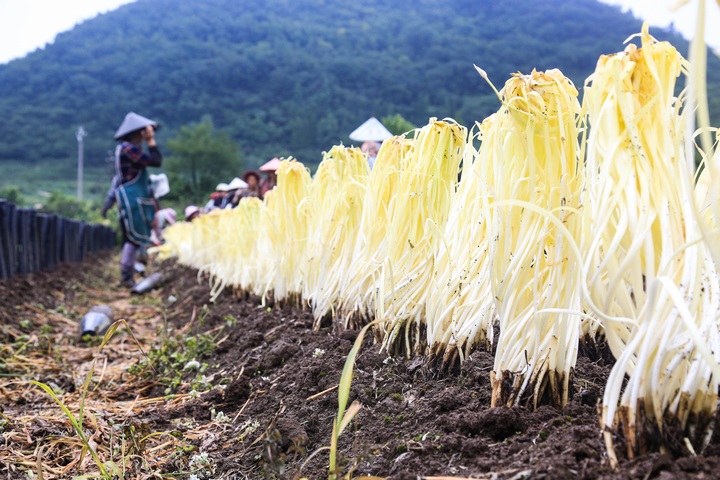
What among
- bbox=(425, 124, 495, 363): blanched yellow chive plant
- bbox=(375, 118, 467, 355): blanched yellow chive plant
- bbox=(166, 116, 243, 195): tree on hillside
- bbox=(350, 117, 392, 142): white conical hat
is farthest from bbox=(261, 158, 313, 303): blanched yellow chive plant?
bbox=(166, 116, 243, 195): tree on hillside

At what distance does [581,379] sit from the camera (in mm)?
1450

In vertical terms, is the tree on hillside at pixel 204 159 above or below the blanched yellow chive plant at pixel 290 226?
above

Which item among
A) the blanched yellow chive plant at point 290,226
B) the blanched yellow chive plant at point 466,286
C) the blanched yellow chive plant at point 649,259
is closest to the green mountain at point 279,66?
the blanched yellow chive plant at point 290,226

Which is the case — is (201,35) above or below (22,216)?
above

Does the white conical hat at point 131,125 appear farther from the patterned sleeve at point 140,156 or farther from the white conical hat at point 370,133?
the white conical hat at point 370,133

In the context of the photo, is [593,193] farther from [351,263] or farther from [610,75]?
[351,263]

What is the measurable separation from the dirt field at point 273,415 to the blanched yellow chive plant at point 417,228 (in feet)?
0.42

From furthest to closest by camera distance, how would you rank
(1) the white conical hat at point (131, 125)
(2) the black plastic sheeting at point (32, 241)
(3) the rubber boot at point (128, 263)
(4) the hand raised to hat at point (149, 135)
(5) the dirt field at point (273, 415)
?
(3) the rubber boot at point (128, 263) < (4) the hand raised to hat at point (149, 135) < (1) the white conical hat at point (131, 125) < (2) the black plastic sheeting at point (32, 241) < (5) the dirt field at point (273, 415)

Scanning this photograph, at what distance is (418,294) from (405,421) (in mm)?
618

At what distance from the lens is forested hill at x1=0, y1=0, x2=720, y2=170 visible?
244ft

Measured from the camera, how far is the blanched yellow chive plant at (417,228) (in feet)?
6.70

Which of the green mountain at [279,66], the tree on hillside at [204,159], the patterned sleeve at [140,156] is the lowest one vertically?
the patterned sleeve at [140,156]

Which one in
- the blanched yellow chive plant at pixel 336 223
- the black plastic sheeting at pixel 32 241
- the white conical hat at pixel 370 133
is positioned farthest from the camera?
the white conical hat at pixel 370 133

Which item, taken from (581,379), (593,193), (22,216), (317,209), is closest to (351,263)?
(317,209)
